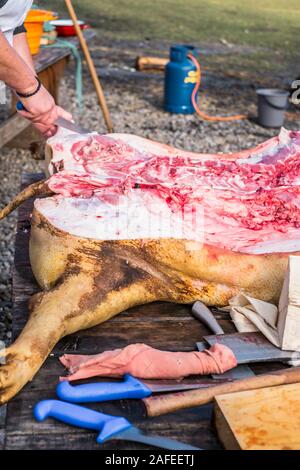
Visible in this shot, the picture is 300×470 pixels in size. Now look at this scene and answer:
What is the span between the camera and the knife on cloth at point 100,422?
2.08 m

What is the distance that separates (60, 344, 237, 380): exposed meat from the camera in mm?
2363

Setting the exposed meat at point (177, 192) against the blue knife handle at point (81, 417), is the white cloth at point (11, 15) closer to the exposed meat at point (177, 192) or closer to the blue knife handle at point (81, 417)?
the exposed meat at point (177, 192)

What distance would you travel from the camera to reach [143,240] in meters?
2.89

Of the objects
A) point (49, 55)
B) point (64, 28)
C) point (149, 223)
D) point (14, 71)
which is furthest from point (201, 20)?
point (149, 223)

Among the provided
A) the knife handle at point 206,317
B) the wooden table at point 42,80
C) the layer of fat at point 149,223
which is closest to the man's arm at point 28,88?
the layer of fat at point 149,223

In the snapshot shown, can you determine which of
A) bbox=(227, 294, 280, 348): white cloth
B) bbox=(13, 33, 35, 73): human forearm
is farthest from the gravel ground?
bbox=(227, 294, 280, 348): white cloth

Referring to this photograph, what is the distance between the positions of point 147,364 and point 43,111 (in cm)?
177

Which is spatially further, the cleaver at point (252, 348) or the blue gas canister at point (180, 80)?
the blue gas canister at point (180, 80)

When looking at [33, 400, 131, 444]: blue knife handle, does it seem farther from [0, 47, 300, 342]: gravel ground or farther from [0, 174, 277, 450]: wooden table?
[0, 47, 300, 342]: gravel ground

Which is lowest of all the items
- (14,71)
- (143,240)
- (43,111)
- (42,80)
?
(42,80)

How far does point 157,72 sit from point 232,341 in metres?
8.18

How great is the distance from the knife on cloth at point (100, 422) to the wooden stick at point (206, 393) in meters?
0.10

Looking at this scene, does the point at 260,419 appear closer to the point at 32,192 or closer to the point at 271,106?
the point at 32,192

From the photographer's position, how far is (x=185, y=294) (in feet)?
9.64
